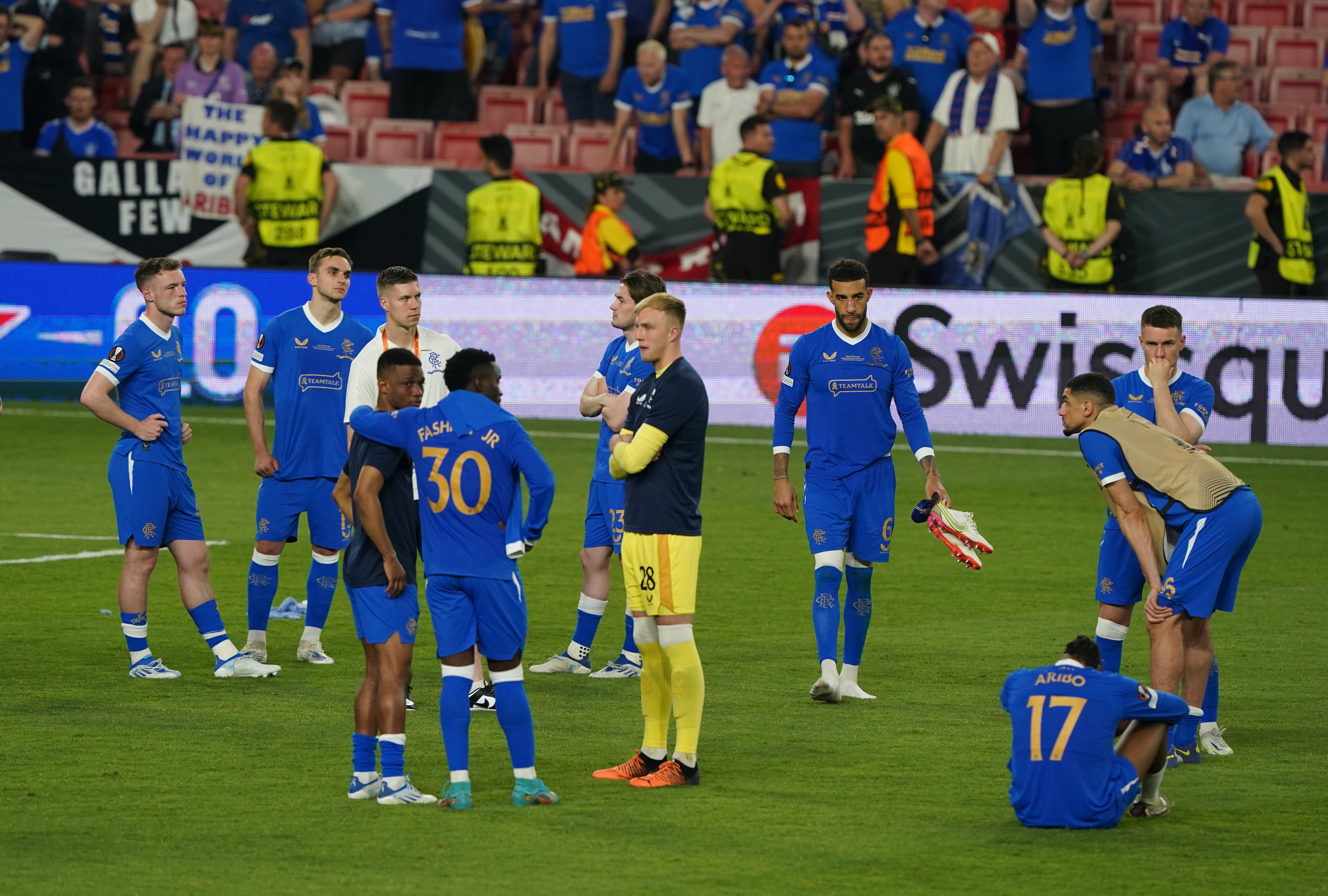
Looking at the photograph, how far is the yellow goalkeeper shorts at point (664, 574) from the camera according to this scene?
7.56m

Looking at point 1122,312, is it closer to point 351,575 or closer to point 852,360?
point 852,360

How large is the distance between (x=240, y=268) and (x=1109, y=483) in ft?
47.4

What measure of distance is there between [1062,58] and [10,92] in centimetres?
1310

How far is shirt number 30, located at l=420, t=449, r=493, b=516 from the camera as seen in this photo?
7004mm

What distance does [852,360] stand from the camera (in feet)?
31.6

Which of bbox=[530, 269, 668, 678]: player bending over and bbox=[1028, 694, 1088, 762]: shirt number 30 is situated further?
bbox=[530, 269, 668, 678]: player bending over

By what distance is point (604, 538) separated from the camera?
33.2 ft

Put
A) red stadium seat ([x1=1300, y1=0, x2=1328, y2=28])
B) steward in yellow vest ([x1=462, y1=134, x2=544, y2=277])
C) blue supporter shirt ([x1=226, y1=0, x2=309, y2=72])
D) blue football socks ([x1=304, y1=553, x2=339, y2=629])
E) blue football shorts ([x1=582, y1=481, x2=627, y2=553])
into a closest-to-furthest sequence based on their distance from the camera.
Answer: blue football shorts ([x1=582, y1=481, x2=627, y2=553]) → blue football socks ([x1=304, y1=553, x2=339, y2=629]) → steward in yellow vest ([x1=462, y1=134, x2=544, y2=277]) → red stadium seat ([x1=1300, y1=0, x2=1328, y2=28]) → blue supporter shirt ([x1=226, y1=0, x2=309, y2=72])

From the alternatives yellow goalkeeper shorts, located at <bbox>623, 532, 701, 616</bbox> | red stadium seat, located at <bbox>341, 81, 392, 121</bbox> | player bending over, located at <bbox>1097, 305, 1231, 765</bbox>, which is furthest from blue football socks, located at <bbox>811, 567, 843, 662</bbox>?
red stadium seat, located at <bbox>341, 81, 392, 121</bbox>

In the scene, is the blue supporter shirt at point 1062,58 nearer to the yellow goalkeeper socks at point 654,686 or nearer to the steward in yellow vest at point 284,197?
the steward in yellow vest at point 284,197

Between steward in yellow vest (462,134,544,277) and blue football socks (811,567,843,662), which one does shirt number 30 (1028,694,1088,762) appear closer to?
blue football socks (811,567,843,662)

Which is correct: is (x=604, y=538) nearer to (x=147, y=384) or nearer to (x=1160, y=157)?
(x=147, y=384)

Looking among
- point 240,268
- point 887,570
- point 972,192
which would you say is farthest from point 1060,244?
point 240,268

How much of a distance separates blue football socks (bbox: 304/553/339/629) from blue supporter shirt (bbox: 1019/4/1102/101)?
13842mm
